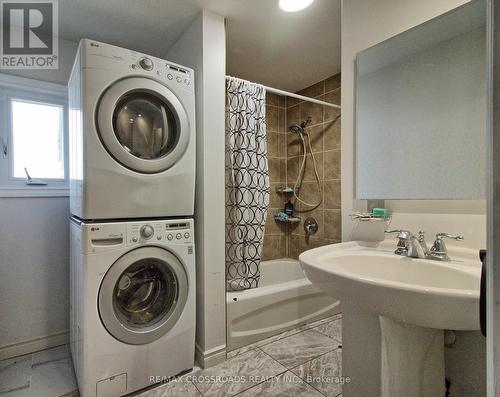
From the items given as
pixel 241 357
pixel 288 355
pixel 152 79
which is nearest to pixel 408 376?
pixel 288 355

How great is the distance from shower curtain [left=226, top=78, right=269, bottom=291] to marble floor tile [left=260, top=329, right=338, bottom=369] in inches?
17.5

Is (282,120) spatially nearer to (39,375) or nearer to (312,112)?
(312,112)

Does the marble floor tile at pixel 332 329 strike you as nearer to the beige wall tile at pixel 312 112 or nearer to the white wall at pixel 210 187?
the white wall at pixel 210 187

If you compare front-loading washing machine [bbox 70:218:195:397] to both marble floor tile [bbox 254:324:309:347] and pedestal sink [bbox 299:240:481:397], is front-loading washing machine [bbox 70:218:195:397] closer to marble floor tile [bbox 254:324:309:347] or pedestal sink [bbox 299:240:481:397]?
marble floor tile [bbox 254:324:309:347]

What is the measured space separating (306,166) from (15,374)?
2.75 meters

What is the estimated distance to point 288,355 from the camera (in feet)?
5.78

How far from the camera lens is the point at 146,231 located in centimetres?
141

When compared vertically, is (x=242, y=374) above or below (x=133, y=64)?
below

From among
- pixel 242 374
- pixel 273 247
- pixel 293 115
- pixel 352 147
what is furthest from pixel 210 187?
A: pixel 293 115

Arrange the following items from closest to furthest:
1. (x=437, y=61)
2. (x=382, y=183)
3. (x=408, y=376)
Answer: (x=408, y=376) → (x=437, y=61) → (x=382, y=183)

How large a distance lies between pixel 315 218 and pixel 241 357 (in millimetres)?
1540

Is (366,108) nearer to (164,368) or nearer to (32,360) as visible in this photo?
(164,368)

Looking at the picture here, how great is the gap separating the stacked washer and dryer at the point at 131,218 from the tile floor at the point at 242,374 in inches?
5.9

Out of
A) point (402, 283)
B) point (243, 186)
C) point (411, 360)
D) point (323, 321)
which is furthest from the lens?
point (323, 321)
